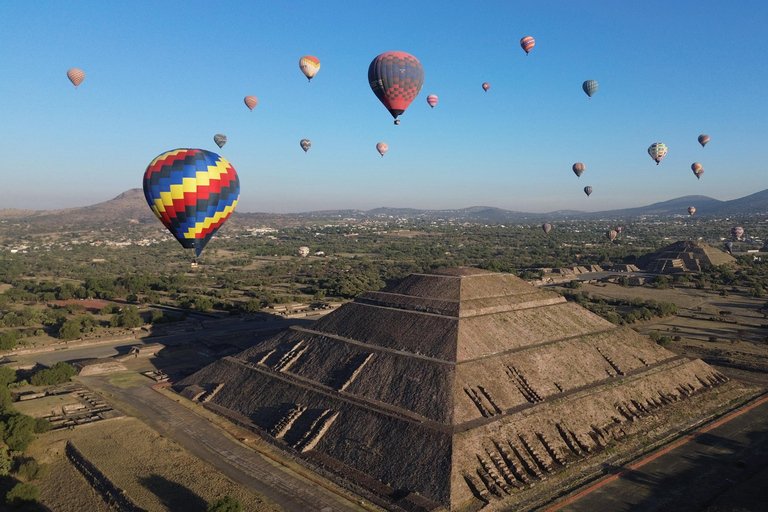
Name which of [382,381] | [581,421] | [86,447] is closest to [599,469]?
[581,421]

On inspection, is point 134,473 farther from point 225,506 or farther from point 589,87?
point 589,87

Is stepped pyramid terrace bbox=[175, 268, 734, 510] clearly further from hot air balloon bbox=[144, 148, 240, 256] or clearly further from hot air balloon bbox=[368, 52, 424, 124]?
hot air balloon bbox=[368, 52, 424, 124]

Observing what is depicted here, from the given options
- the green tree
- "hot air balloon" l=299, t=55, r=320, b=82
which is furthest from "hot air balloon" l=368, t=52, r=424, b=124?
the green tree

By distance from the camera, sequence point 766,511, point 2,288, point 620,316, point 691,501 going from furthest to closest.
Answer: point 2,288 → point 620,316 → point 691,501 → point 766,511

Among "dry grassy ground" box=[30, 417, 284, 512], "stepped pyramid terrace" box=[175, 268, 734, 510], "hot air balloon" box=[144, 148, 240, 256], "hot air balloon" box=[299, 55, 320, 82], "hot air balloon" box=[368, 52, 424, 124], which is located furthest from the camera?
"hot air balloon" box=[299, 55, 320, 82]

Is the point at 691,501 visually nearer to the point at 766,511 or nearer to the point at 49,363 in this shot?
the point at 766,511
